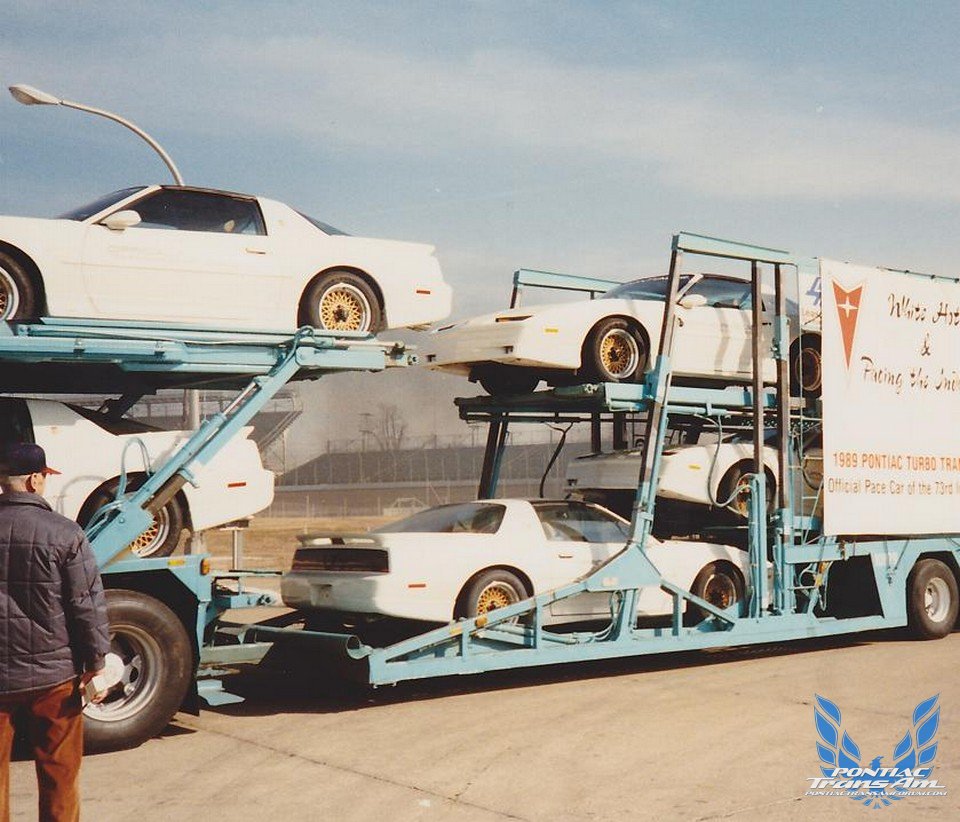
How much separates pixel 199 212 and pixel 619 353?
397 cm

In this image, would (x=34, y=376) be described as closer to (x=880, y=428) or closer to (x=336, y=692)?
(x=336, y=692)

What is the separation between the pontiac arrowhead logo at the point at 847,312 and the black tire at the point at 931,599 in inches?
97.1

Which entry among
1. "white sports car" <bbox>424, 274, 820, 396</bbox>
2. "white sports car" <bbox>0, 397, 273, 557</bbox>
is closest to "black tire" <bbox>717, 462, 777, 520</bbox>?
"white sports car" <bbox>424, 274, 820, 396</bbox>

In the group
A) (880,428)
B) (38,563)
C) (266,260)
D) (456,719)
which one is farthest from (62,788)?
(880,428)

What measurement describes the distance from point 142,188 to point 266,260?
963 mm

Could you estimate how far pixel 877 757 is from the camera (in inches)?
268

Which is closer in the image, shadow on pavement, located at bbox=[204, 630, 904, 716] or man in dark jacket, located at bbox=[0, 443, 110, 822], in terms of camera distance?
man in dark jacket, located at bbox=[0, 443, 110, 822]

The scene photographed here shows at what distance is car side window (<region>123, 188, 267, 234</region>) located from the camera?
26.9ft

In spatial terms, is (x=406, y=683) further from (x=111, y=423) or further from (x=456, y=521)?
(x=111, y=423)

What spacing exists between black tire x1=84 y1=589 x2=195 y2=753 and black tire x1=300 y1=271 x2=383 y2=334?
2329 mm

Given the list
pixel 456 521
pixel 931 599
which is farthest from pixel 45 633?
pixel 931 599

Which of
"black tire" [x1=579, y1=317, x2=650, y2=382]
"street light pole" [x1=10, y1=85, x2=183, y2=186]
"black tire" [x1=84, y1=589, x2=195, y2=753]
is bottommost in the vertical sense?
"black tire" [x1=84, y1=589, x2=195, y2=753]

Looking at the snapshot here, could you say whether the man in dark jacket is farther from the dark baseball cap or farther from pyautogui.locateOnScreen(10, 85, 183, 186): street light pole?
pyautogui.locateOnScreen(10, 85, 183, 186): street light pole

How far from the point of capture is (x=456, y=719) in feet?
26.7
